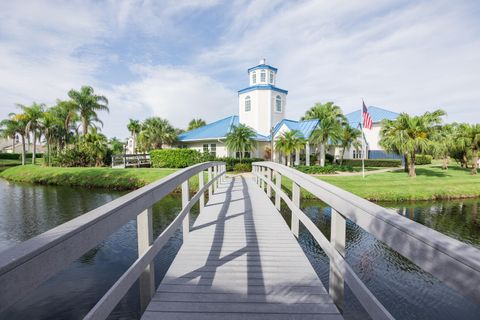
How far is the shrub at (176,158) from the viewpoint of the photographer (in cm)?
2589

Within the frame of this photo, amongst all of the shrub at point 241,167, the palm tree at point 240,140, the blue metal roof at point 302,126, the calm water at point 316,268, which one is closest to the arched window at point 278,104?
the blue metal roof at point 302,126

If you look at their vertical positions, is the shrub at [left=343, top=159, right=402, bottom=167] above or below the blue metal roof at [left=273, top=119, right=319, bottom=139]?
below

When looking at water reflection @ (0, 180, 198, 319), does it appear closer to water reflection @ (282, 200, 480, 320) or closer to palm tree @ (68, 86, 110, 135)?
water reflection @ (282, 200, 480, 320)

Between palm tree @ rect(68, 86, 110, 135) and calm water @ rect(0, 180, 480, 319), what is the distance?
3133 cm

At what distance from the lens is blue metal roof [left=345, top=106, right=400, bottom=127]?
41656mm

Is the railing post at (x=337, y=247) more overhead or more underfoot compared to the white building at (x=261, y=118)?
more underfoot

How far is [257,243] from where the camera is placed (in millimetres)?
4410

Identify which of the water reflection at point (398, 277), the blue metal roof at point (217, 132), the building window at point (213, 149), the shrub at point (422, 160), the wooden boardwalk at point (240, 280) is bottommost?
the water reflection at point (398, 277)

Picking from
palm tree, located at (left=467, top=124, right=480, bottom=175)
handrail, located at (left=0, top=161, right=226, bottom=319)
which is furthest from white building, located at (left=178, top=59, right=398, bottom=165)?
handrail, located at (left=0, top=161, right=226, bottom=319)

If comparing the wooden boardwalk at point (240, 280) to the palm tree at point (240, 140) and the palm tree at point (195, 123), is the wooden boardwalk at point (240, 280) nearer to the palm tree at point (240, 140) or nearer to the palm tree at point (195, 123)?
the palm tree at point (240, 140)

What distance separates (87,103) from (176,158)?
72.0 ft

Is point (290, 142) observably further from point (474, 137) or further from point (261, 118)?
point (474, 137)

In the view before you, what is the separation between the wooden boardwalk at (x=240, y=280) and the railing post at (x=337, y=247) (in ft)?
0.36

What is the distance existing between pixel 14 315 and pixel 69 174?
20909 millimetres
